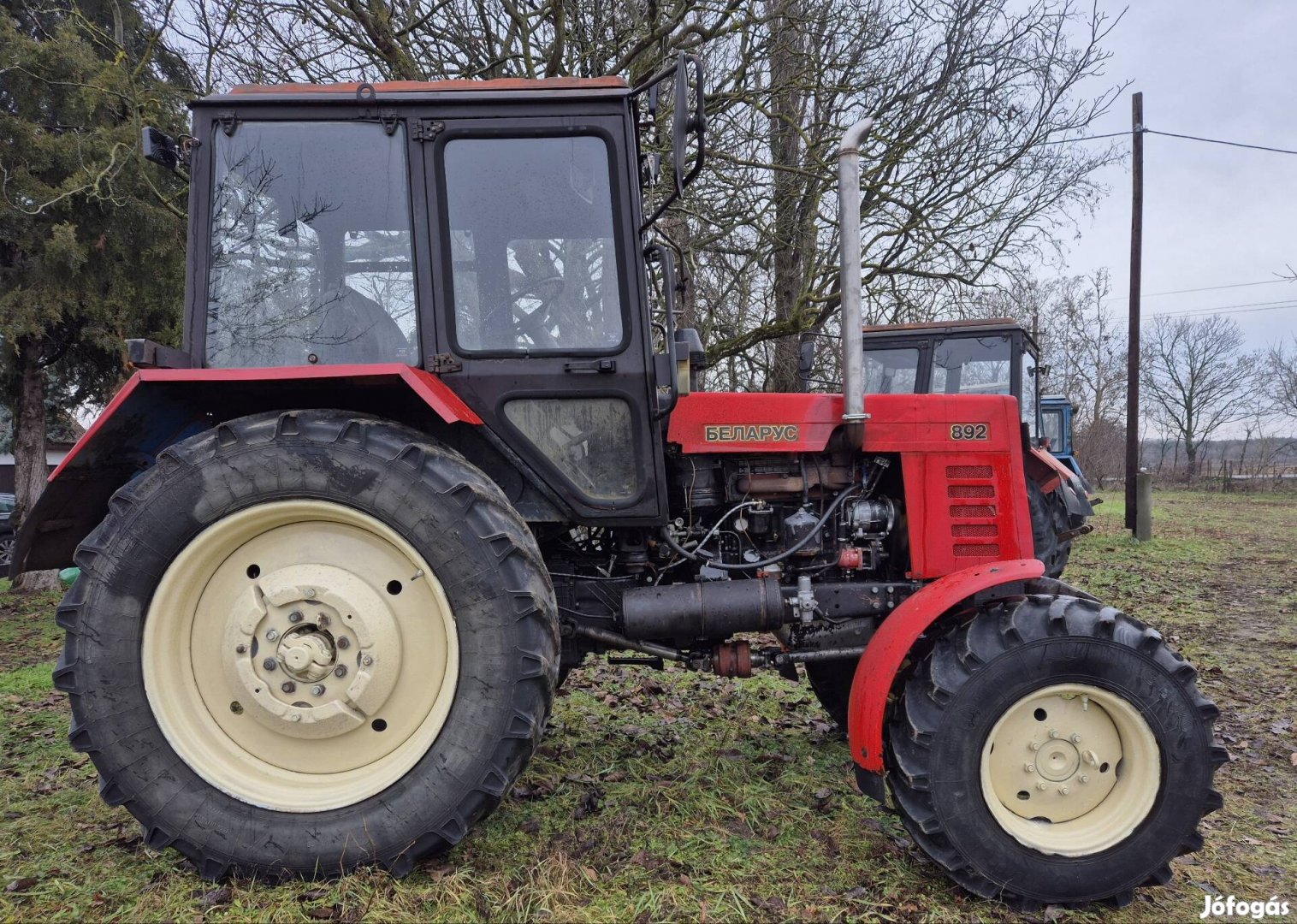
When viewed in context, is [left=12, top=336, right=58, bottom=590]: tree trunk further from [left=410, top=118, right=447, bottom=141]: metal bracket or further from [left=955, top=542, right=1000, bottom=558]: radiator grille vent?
[left=955, top=542, right=1000, bottom=558]: radiator grille vent

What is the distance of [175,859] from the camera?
2.45m

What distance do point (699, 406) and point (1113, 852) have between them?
1.89m

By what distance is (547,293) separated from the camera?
2.59 meters

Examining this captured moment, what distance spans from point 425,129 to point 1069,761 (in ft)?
9.45

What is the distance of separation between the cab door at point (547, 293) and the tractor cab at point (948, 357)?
577cm

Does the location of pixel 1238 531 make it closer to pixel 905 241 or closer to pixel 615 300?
pixel 905 241

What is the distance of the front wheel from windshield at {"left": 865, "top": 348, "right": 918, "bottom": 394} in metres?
5.77

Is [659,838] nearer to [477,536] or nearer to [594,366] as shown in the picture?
[477,536]

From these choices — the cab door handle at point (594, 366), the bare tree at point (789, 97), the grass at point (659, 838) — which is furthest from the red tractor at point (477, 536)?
the bare tree at point (789, 97)

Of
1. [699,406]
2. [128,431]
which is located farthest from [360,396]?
[699,406]

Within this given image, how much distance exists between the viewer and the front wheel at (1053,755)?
2293 mm

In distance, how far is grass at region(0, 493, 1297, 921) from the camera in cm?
224

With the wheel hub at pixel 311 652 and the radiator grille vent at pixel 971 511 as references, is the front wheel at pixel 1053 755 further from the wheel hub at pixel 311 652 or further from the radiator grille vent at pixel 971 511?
the wheel hub at pixel 311 652

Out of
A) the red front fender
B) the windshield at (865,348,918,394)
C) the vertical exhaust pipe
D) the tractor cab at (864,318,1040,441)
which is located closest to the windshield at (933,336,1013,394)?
the tractor cab at (864,318,1040,441)
